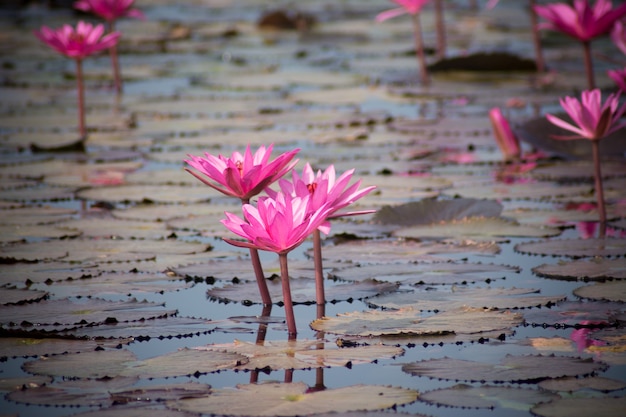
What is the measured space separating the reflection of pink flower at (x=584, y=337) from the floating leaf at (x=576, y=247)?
1.92 feet

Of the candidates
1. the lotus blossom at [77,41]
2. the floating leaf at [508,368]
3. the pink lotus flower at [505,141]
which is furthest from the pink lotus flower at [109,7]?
the floating leaf at [508,368]

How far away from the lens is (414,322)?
2.25 meters

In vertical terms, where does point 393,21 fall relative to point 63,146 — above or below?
above

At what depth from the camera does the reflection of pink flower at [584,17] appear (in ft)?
13.7

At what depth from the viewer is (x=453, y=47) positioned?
789 cm

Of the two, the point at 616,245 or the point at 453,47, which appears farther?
the point at 453,47

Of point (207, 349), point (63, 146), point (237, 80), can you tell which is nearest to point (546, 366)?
point (207, 349)

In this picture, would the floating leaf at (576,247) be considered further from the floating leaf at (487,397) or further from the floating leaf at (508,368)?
the floating leaf at (487,397)

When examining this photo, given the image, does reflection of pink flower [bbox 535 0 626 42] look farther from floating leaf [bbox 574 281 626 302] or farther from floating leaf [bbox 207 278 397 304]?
floating leaf [bbox 207 278 397 304]

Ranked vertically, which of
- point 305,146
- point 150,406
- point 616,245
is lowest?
point 150,406

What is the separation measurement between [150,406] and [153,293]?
772mm

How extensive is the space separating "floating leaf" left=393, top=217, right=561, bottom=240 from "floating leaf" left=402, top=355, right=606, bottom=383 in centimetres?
107

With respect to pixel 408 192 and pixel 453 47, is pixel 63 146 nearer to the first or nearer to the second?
pixel 408 192

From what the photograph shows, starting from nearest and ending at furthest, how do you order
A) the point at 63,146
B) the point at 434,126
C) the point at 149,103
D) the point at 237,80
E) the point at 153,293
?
the point at 153,293
the point at 63,146
the point at 434,126
the point at 149,103
the point at 237,80
